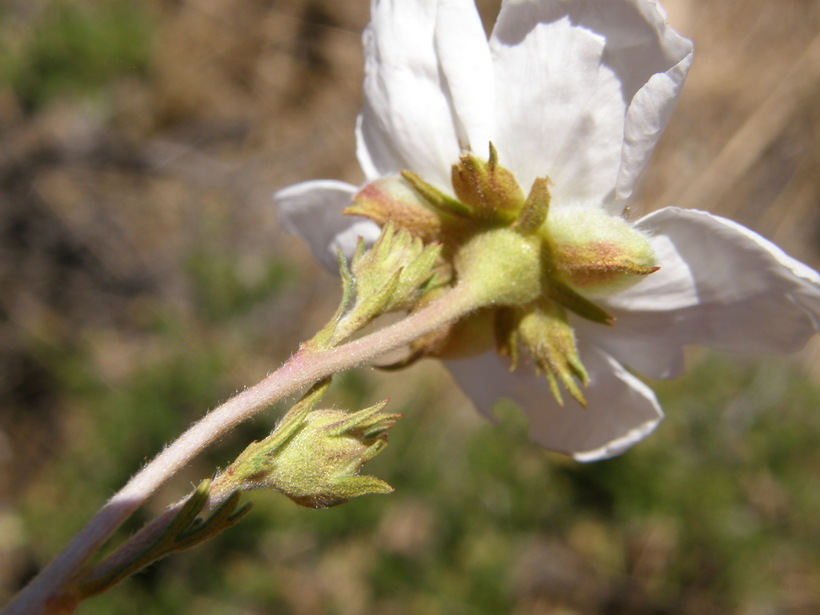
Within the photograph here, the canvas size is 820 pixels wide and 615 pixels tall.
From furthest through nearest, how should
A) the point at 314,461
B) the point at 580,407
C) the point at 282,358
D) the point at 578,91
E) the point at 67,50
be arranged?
the point at 282,358, the point at 67,50, the point at 580,407, the point at 578,91, the point at 314,461

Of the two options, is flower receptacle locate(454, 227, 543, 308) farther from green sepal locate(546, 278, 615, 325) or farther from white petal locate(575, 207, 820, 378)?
white petal locate(575, 207, 820, 378)

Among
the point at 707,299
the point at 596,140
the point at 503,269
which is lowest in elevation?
the point at 707,299

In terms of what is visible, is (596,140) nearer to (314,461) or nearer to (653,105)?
(653,105)

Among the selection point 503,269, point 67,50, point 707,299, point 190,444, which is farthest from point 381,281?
point 67,50

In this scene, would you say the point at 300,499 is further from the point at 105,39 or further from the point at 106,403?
the point at 105,39

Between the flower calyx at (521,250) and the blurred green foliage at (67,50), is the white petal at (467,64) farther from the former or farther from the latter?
the blurred green foliage at (67,50)

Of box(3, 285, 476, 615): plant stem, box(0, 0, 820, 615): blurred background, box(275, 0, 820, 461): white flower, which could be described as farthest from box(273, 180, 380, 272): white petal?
box(0, 0, 820, 615): blurred background

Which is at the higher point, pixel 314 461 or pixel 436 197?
pixel 436 197

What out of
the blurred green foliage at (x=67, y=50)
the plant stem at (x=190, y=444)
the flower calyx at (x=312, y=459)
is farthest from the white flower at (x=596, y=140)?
the blurred green foliage at (x=67, y=50)
